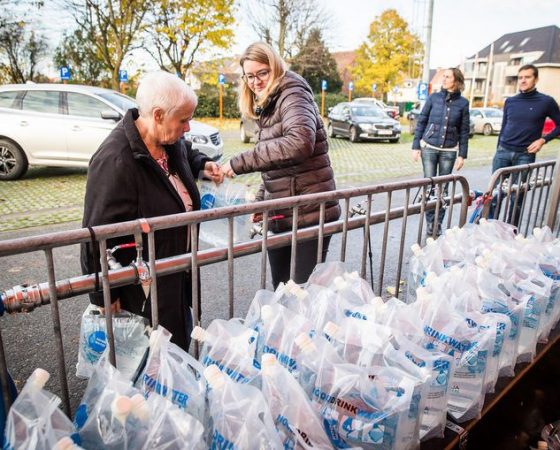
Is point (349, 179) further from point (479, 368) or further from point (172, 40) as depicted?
point (172, 40)

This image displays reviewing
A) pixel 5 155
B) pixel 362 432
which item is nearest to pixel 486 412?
pixel 362 432

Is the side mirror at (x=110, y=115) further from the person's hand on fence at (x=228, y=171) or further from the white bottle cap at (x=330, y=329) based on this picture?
the white bottle cap at (x=330, y=329)

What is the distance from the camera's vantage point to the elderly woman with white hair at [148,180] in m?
1.96

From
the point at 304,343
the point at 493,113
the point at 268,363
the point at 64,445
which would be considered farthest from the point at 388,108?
the point at 64,445

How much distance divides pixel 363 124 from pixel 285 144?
15.8 m

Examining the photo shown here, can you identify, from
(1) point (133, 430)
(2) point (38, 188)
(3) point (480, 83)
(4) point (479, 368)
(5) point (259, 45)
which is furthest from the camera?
(3) point (480, 83)

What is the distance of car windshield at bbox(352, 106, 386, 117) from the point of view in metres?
18.3

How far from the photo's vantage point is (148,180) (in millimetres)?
2059

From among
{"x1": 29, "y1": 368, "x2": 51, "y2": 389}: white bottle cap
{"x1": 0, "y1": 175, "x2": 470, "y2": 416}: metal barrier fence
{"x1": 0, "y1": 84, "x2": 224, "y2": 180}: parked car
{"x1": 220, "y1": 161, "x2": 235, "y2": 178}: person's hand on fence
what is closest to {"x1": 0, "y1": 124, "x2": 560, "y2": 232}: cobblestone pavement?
{"x1": 0, "y1": 84, "x2": 224, "y2": 180}: parked car

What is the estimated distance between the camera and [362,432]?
4.64 feet

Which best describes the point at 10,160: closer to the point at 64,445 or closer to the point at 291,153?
the point at 291,153

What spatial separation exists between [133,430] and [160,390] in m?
0.15

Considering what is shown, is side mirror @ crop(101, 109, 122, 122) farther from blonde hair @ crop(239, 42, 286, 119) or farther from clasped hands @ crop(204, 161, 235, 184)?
blonde hair @ crop(239, 42, 286, 119)

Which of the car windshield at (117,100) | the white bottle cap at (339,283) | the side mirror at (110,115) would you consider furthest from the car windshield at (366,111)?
the white bottle cap at (339,283)
